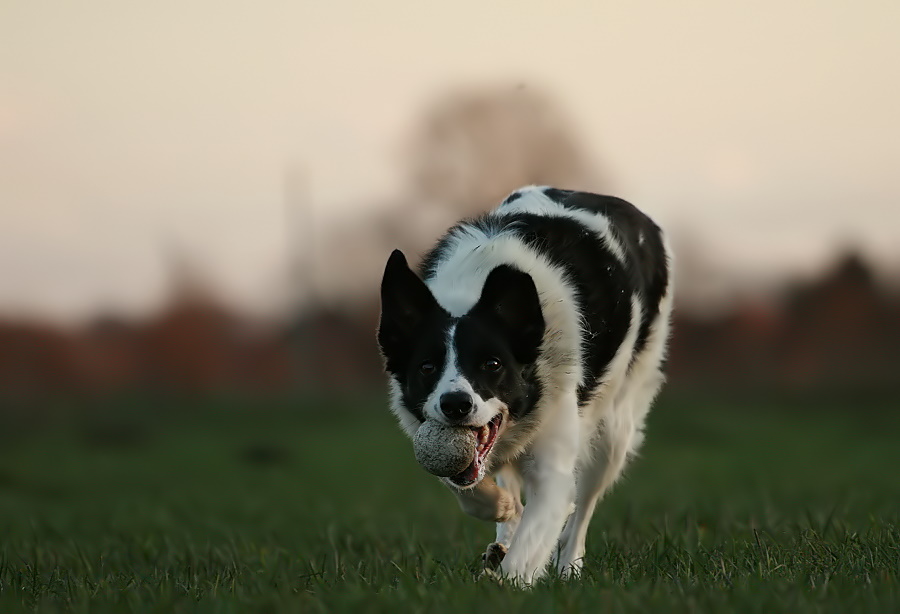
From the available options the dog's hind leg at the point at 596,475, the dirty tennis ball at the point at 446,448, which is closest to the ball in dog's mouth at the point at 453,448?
the dirty tennis ball at the point at 446,448

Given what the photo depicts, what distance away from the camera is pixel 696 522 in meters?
7.42

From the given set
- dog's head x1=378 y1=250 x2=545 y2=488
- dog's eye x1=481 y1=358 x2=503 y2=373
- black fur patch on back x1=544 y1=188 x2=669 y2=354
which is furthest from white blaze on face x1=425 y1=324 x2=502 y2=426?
black fur patch on back x1=544 y1=188 x2=669 y2=354

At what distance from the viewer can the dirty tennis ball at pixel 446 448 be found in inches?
208

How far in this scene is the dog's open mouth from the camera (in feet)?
17.7

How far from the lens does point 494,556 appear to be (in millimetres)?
5648

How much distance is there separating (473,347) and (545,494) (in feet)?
2.83

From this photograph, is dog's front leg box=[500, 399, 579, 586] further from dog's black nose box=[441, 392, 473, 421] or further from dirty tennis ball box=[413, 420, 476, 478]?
dog's black nose box=[441, 392, 473, 421]

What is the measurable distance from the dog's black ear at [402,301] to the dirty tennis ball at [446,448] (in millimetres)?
521

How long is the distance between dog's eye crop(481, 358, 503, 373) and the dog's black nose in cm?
27

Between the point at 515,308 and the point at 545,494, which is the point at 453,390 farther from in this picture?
the point at 545,494

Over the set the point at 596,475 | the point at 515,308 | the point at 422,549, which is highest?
the point at 515,308

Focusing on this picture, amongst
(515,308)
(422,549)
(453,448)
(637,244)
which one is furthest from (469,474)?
(637,244)

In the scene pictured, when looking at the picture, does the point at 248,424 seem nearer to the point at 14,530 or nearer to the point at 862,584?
the point at 14,530

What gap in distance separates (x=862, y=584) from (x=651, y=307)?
2.41 meters
